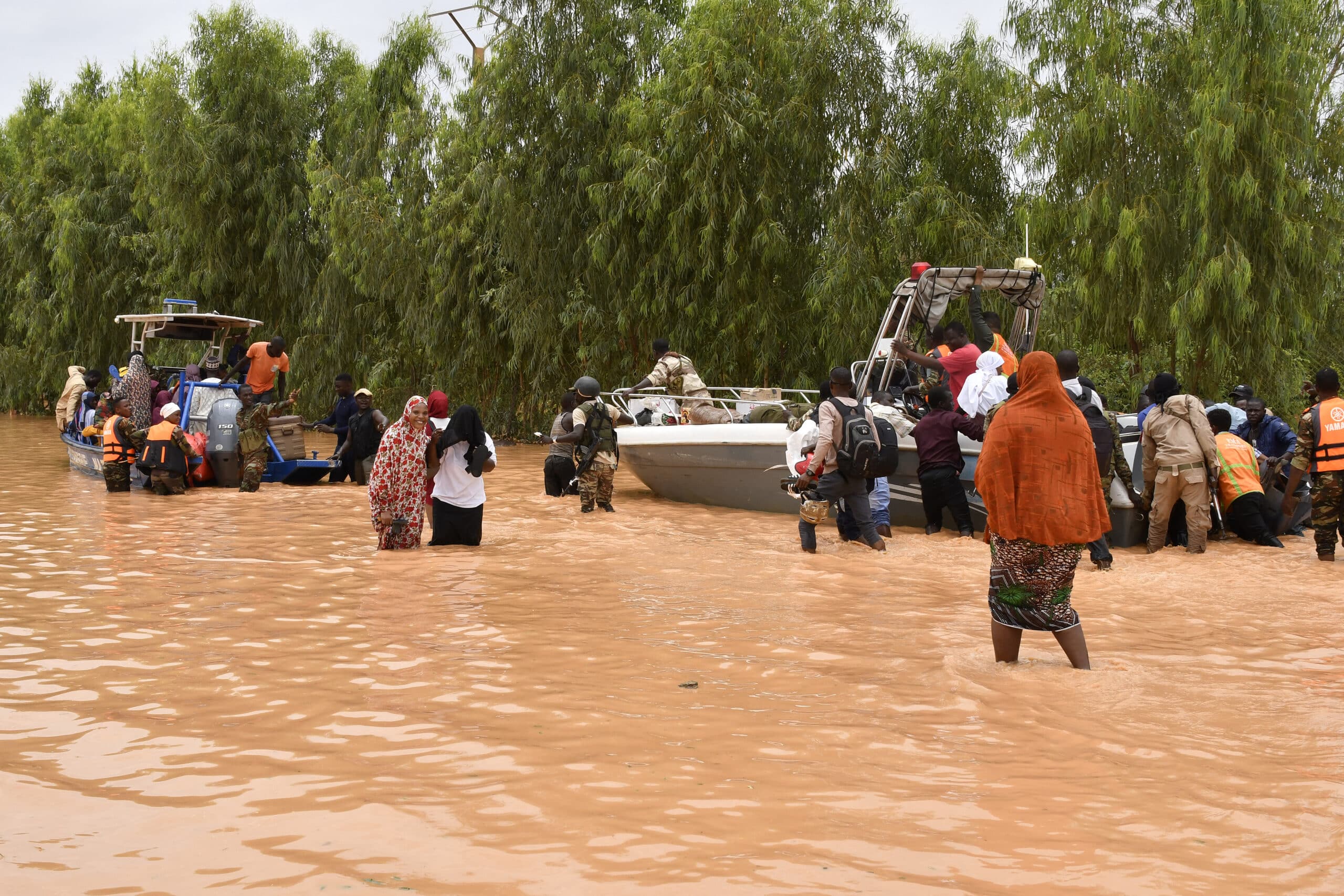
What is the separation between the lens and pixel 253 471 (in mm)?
15047

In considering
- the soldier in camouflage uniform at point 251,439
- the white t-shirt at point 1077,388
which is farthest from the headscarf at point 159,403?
the white t-shirt at point 1077,388

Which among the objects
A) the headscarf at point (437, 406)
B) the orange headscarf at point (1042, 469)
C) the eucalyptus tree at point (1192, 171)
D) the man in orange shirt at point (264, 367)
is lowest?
the orange headscarf at point (1042, 469)

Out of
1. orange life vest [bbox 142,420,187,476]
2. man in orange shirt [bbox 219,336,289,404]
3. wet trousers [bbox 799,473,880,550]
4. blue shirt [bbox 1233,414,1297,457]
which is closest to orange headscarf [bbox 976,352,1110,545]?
wet trousers [bbox 799,473,880,550]

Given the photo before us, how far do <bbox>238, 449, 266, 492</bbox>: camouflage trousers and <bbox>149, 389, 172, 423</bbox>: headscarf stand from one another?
229 centimetres

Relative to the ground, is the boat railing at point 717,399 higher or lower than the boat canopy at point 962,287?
lower

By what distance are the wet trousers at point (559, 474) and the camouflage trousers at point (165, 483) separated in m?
4.42

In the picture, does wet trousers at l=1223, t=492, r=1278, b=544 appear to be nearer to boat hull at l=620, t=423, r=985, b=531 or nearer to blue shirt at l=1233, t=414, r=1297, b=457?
blue shirt at l=1233, t=414, r=1297, b=457

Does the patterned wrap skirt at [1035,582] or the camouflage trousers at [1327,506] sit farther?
the camouflage trousers at [1327,506]

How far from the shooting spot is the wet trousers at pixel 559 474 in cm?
1455

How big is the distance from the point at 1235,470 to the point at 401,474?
23.7 feet

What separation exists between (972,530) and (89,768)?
8513mm

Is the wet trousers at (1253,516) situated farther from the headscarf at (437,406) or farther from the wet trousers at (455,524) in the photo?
the headscarf at (437,406)

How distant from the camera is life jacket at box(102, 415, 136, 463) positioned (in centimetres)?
1492

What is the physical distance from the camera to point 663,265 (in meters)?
20.6
